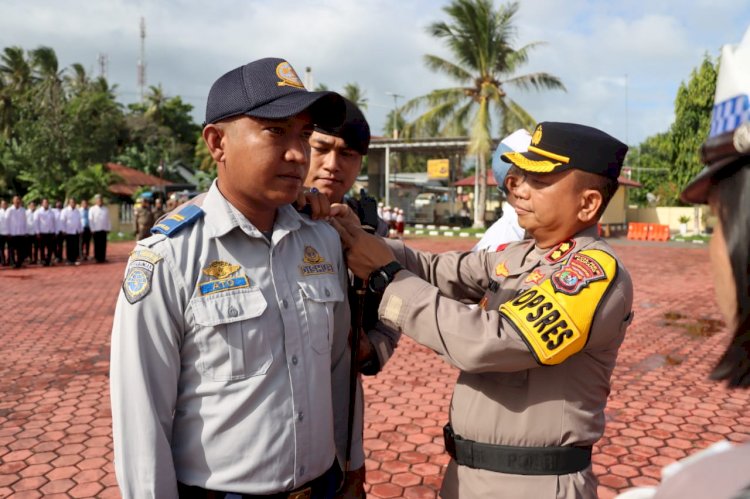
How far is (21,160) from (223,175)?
28986mm

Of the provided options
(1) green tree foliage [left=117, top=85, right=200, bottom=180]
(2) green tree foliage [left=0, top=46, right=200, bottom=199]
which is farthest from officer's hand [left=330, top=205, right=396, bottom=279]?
(1) green tree foliage [left=117, top=85, right=200, bottom=180]

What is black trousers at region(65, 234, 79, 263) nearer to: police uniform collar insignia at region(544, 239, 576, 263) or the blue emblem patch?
the blue emblem patch

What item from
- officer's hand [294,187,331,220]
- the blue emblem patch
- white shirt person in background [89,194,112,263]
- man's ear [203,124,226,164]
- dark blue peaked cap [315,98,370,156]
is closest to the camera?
the blue emblem patch

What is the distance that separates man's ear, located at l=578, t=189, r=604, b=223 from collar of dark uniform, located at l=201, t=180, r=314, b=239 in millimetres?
902

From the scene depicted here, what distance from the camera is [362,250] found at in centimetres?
189

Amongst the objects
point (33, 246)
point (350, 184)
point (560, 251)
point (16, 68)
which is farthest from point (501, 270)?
point (16, 68)

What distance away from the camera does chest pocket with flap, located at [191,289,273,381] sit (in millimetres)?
1541

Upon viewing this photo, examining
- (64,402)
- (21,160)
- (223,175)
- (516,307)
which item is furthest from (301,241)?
(21,160)

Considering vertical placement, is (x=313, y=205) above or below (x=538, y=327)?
above

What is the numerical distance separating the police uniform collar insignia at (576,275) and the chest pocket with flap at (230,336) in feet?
2.72

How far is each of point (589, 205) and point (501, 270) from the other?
37cm

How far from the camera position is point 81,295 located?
10969mm

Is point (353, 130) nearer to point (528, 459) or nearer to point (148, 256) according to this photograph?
point (148, 256)

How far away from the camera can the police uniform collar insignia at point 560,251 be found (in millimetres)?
1827
